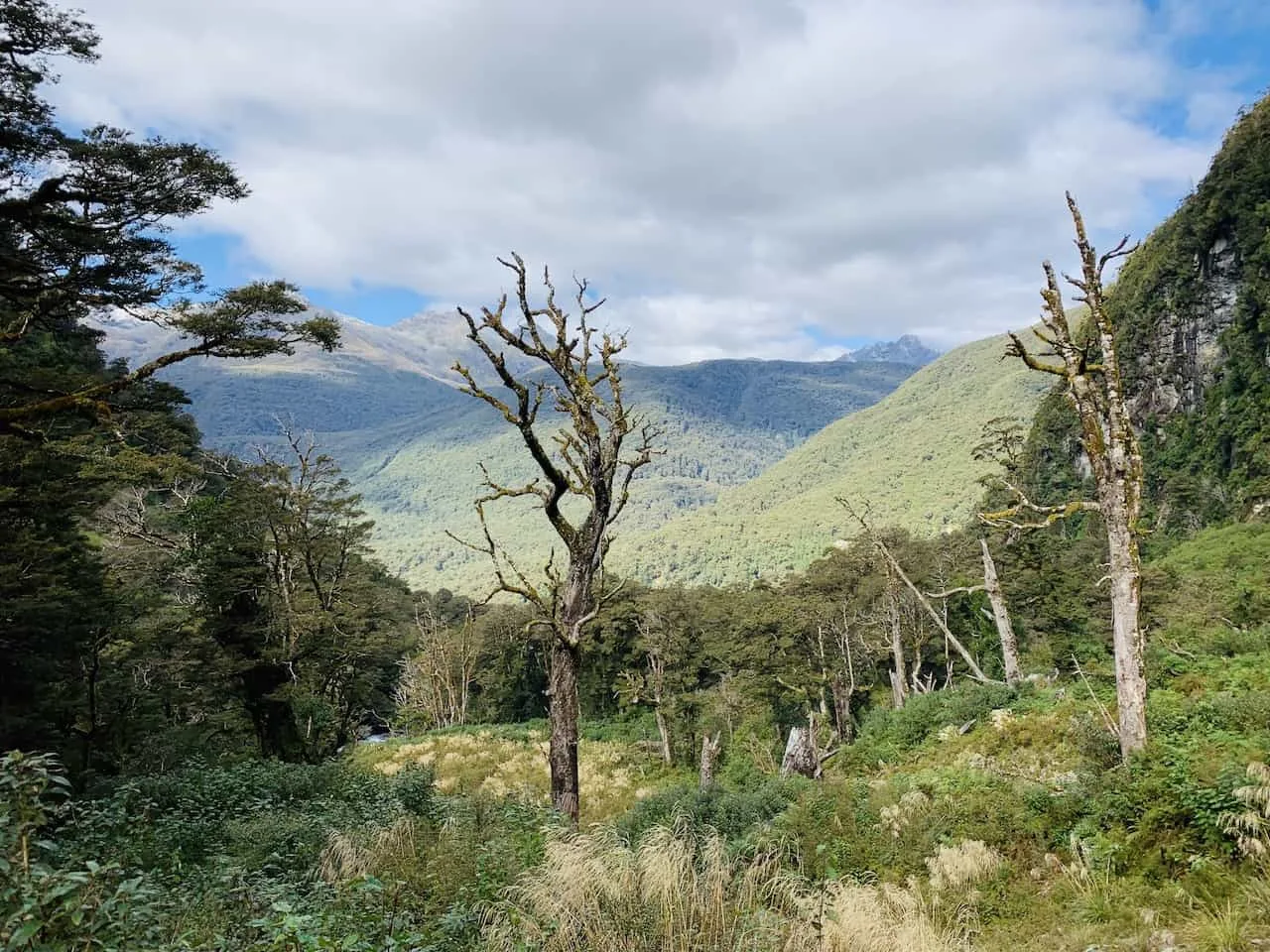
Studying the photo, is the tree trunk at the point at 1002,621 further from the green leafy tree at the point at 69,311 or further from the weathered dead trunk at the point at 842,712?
the green leafy tree at the point at 69,311

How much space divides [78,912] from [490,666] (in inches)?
2026

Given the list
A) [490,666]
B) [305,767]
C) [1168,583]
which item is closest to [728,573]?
[490,666]

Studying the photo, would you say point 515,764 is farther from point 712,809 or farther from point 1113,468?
point 1113,468

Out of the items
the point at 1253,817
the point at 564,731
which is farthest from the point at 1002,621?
the point at 564,731

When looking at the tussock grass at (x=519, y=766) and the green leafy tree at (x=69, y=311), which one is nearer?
the green leafy tree at (x=69, y=311)

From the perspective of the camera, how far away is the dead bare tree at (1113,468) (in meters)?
8.30

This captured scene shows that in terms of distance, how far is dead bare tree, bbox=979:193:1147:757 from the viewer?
830cm

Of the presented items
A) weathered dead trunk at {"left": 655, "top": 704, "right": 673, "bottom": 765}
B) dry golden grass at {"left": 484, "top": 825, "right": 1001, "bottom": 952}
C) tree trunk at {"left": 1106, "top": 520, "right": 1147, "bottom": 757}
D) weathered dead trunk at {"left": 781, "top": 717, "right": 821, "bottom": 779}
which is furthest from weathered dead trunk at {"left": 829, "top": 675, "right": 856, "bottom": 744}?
dry golden grass at {"left": 484, "top": 825, "right": 1001, "bottom": 952}

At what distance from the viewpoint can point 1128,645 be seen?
8312mm

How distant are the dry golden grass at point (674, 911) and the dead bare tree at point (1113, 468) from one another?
156 inches

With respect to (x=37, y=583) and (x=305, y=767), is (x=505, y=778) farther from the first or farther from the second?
(x=37, y=583)

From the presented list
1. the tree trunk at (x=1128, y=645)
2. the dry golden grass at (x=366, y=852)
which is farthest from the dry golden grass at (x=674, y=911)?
the tree trunk at (x=1128, y=645)

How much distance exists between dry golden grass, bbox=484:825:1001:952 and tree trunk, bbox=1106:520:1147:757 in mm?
3709

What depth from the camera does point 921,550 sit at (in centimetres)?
4638
